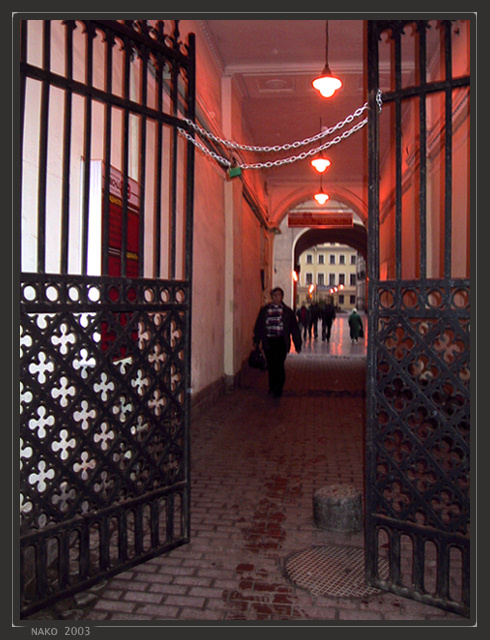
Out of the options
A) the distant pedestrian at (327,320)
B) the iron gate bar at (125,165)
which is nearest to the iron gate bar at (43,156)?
the iron gate bar at (125,165)

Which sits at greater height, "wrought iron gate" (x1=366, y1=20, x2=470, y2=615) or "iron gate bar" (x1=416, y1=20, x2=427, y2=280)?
"iron gate bar" (x1=416, y1=20, x2=427, y2=280)

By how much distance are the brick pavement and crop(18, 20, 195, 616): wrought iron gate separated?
0.82ft

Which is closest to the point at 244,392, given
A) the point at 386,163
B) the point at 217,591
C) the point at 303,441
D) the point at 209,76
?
the point at 303,441

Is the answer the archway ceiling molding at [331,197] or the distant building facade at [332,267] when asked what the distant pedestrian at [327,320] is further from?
the distant building facade at [332,267]

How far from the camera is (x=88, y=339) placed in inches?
135

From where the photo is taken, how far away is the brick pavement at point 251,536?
3.23 metres

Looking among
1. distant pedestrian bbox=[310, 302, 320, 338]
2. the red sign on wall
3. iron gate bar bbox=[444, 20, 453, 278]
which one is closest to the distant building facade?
distant pedestrian bbox=[310, 302, 320, 338]

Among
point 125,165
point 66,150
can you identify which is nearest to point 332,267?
point 125,165

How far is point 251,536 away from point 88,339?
203 centimetres

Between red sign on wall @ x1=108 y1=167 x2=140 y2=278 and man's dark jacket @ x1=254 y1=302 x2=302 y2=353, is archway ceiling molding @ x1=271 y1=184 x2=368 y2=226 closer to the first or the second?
man's dark jacket @ x1=254 y1=302 x2=302 y2=353

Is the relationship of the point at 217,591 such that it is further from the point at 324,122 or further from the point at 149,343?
the point at 324,122

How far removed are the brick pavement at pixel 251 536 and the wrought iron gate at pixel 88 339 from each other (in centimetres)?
25

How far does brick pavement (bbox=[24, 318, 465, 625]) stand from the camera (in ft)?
10.6

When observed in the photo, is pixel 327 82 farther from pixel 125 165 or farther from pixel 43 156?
pixel 43 156
